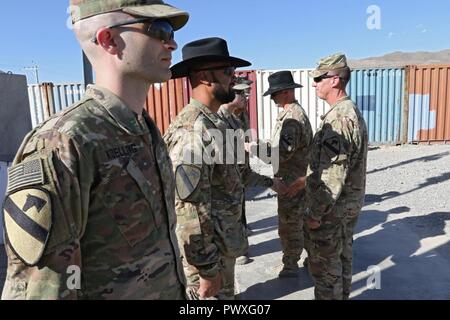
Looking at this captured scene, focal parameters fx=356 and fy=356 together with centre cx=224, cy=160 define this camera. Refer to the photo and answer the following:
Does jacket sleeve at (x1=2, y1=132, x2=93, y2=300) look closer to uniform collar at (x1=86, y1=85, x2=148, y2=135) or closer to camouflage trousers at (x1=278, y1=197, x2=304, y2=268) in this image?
uniform collar at (x1=86, y1=85, x2=148, y2=135)

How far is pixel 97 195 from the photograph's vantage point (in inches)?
41.0

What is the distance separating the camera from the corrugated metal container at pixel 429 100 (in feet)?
39.1

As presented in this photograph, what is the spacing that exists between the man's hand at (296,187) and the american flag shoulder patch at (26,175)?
304cm

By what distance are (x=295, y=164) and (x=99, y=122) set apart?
294 cm

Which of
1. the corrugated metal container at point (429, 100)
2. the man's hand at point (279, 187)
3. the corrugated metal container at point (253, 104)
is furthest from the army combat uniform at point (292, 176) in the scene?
the corrugated metal container at point (429, 100)

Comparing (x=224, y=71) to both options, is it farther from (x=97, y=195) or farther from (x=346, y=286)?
(x=346, y=286)

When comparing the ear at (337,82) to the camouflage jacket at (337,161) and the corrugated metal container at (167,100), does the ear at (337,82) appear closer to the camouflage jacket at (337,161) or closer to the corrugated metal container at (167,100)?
the camouflage jacket at (337,161)

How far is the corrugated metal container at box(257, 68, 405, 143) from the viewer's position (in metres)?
11.9

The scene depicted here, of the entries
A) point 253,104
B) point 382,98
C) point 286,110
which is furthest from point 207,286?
point 382,98

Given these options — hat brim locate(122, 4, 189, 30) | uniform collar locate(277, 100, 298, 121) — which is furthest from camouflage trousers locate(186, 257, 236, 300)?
uniform collar locate(277, 100, 298, 121)

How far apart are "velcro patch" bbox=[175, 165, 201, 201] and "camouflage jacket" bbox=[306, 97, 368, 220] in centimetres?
118

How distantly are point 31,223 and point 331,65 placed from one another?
8.29ft

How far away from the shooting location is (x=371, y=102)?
12.2 m
